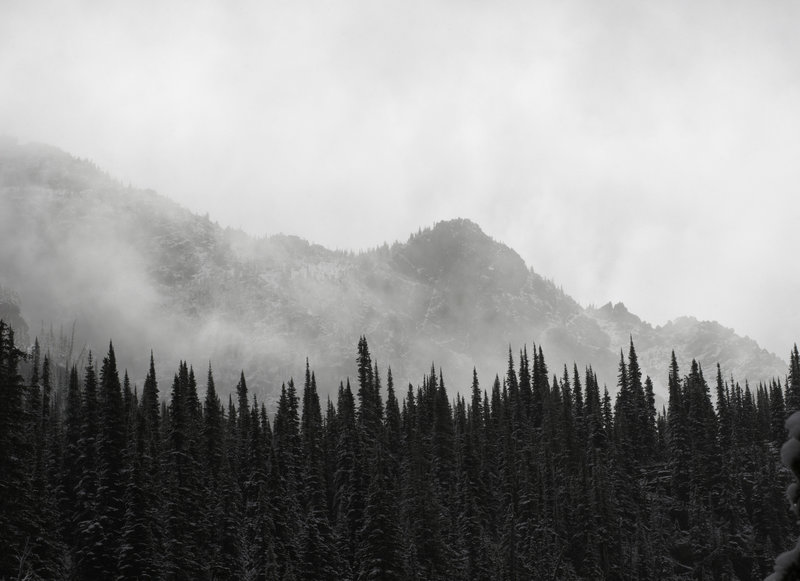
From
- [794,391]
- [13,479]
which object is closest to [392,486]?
[13,479]

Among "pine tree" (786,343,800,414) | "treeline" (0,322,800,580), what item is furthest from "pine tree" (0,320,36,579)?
"pine tree" (786,343,800,414)

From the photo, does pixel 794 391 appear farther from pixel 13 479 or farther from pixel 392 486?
pixel 13 479

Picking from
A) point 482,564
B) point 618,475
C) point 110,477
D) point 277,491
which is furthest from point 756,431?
point 110,477

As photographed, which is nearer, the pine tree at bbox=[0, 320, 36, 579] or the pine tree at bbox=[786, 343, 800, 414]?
the pine tree at bbox=[0, 320, 36, 579]

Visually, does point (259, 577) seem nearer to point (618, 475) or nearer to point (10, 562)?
point (10, 562)

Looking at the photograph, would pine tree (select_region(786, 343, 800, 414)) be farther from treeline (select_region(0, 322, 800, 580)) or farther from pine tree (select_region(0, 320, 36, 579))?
pine tree (select_region(0, 320, 36, 579))

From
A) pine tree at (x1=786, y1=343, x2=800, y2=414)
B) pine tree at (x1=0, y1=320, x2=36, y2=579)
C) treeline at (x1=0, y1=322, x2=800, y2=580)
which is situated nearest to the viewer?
pine tree at (x1=0, y1=320, x2=36, y2=579)

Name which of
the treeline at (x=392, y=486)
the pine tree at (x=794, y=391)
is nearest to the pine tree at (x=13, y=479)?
the treeline at (x=392, y=486)

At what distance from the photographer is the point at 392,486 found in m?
85.8

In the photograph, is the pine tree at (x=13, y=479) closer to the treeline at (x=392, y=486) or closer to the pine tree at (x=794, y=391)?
the treeline at (x=392, y=486)

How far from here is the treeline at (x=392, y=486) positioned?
61750 millimetres

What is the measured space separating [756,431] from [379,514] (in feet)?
297

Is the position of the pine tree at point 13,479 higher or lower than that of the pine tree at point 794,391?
lower

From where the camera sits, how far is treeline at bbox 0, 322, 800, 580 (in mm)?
61750
